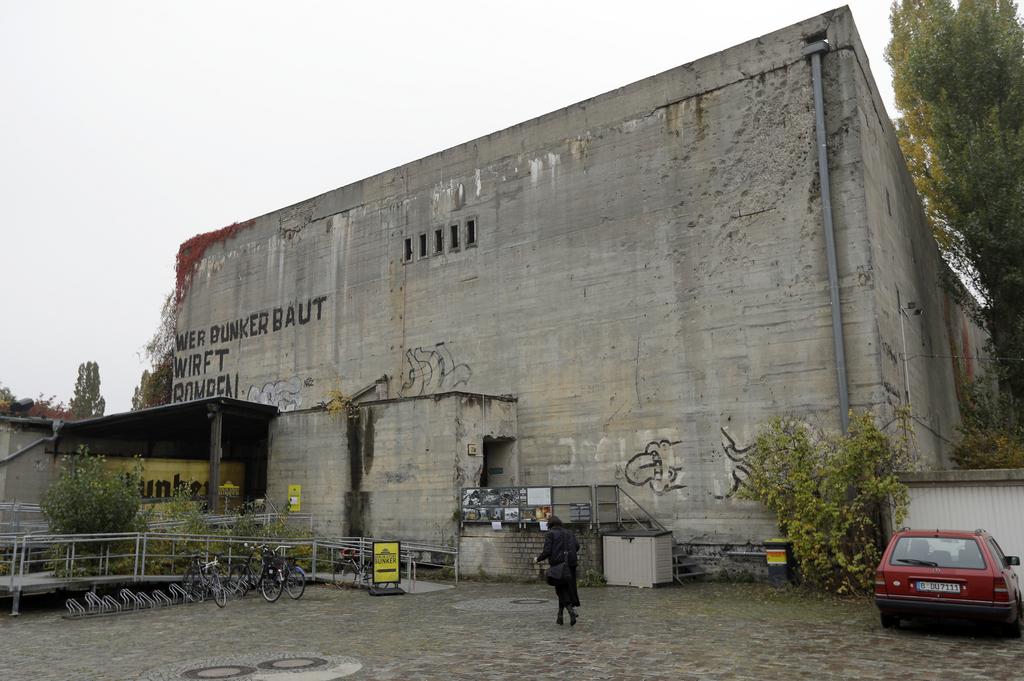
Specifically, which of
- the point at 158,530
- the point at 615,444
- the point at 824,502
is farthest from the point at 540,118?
the point at 158,530

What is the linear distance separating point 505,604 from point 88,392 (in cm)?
6574

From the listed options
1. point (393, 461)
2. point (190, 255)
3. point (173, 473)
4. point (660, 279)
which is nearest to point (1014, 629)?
point (660, 279)

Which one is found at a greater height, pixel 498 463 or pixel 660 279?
pixel 660 279

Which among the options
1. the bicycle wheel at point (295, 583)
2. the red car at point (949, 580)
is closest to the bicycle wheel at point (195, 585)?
the bicycle wheel at point (295, 583)

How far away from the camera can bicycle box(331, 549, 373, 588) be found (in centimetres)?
1791

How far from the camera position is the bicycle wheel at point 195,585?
51.7 feet

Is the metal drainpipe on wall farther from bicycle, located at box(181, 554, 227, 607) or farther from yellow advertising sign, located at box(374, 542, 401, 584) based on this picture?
bicycle, located at box(181, 554, 227, 607)

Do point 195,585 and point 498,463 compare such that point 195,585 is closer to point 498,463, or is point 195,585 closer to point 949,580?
point 498,463

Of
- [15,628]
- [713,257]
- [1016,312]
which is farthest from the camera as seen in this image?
[1016,312]

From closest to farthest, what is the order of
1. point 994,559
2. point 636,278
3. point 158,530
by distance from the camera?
point 994,559
point 158,530
point 636,278

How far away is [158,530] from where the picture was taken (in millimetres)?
18516

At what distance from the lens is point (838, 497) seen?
52.2 ft

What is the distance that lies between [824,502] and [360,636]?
384 inches

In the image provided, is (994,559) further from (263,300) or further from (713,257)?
(263,300)
